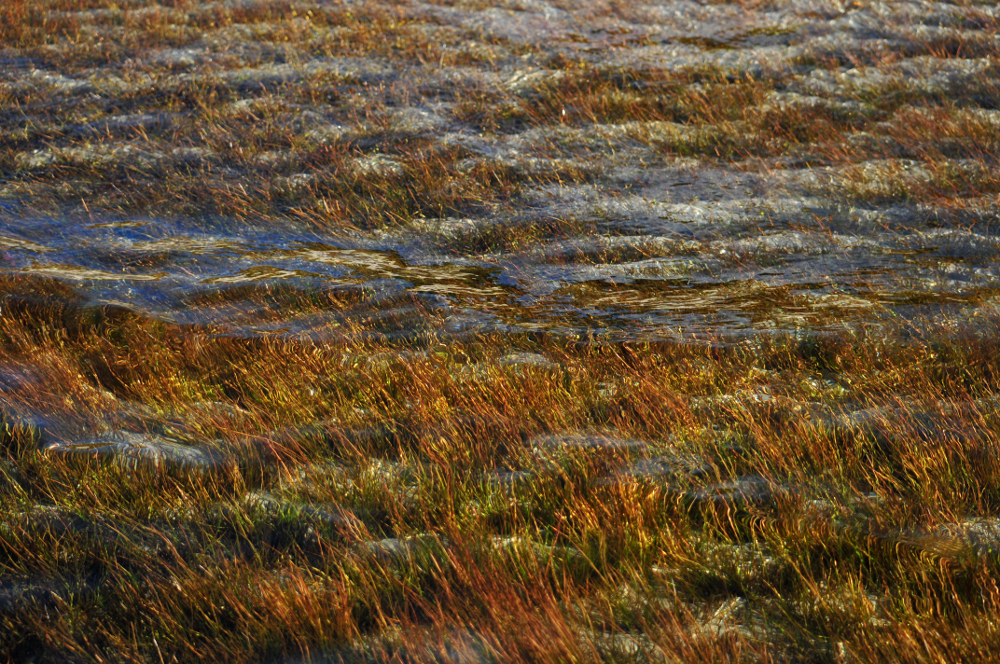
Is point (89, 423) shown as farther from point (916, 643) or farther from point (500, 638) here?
point (916, 643)

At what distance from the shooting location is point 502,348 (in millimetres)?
4258

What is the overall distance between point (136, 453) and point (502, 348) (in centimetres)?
215

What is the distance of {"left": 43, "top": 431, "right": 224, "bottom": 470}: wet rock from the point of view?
322 centimetres

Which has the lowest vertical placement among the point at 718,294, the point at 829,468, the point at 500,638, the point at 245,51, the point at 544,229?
the point at 500,638

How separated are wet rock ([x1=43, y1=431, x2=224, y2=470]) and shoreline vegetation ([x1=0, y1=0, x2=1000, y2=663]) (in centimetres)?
2

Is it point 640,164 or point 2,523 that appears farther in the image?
point 640,164

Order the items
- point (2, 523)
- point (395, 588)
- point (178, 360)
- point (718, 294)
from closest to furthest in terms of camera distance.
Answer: point (395, 588) → point (2, 523) → point (178, 360) → point (718, 294)

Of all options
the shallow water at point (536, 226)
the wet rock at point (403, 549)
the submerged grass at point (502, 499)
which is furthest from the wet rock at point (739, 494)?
the shallow water at point (536, 226)

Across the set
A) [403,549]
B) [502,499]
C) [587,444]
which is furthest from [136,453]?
[587,444]

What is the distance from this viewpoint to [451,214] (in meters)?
5.76

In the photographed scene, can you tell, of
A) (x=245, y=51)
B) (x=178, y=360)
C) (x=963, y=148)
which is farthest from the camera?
(x=245, y=51)

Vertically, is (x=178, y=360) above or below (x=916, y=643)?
above

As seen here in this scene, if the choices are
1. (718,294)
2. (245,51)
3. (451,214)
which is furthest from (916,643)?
(245,51)

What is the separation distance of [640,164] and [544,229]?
4.99 feet
